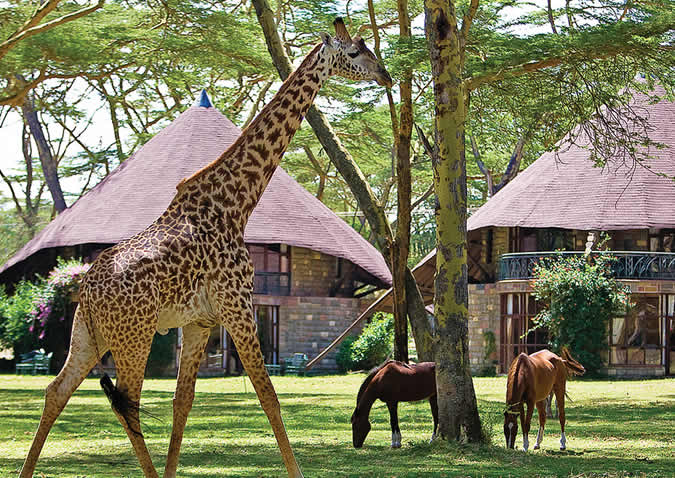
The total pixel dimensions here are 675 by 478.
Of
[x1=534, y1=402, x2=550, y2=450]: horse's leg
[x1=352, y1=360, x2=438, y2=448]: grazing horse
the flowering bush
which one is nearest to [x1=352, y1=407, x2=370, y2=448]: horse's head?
[x1=352, y1=360, x2=438, y2=448]: grazing horse

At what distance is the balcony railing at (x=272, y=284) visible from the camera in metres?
33.2

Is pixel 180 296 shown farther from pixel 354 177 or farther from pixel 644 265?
pixel 644 265

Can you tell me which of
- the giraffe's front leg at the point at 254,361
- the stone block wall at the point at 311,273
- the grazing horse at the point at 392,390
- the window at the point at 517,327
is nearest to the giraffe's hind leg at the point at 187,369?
the giraffe's front leg at the point at 254,361

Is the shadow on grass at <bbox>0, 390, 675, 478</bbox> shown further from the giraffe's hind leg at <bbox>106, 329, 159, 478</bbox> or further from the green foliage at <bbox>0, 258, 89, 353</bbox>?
the green foliage at <bbox>0, 258, 89, 353</bbox>

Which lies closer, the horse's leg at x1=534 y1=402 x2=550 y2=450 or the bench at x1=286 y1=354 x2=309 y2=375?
the horse's leg at x1=534 y1=402 x2=550 y2=450

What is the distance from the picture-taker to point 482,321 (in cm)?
3312

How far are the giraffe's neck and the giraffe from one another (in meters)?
0.01

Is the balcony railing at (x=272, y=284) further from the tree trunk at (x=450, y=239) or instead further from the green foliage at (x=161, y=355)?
the tree trunk at (x=450, y=239)

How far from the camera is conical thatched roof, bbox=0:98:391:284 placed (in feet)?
104

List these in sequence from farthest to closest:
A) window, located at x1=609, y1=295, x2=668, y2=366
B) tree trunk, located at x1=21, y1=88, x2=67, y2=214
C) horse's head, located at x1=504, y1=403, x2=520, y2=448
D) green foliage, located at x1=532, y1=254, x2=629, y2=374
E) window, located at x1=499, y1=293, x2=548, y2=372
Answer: tree trunk, located at x1=21, y1=88, x2=67, y2=214
window, located at x1=499, y1=293, x2=548, y2=372
window, located at x1=609, y1=295, x2=668, y2=366
green foliage, located at x1=532, y1=254, x2=629, y2=374
horse's head, located at x1=504, y1=403, x2=520, y2=448

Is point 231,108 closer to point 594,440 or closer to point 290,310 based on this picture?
point 290,310

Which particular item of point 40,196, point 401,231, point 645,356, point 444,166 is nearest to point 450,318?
point 444,166

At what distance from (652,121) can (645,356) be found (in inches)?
295

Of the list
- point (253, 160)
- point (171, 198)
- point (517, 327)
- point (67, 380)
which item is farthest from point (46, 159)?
point (67, 380)
